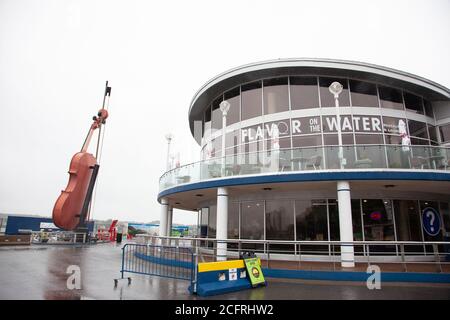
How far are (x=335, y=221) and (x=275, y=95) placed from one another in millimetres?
8059

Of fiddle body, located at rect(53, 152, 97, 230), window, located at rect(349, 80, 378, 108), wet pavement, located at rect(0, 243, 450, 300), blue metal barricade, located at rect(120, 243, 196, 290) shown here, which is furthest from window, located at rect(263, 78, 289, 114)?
fiddle body, located at rect(53, 152, 97, 230)

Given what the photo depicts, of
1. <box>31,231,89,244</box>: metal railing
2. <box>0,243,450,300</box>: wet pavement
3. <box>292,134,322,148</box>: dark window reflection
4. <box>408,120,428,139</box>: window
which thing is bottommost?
<box>0,243,450,300</box>: wet pavement

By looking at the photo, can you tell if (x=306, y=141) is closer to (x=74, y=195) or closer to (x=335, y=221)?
(x=335, y=221)

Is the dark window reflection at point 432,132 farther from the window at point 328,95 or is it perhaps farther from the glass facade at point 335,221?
the window at point 328,95

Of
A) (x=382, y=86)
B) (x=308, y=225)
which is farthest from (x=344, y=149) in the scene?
(x=382, y=86)

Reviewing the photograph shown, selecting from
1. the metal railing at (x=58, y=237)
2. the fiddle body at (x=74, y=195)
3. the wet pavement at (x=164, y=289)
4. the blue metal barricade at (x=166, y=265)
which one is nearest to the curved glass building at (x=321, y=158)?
the blue metal barricade at (x=166, y=265)

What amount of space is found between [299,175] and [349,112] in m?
6.24

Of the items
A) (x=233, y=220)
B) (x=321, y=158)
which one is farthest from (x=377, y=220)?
(x=233, y=220)

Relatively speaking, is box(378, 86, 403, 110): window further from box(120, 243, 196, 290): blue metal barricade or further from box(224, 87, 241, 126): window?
box(120, 243, 196, 290): blue metal barricade

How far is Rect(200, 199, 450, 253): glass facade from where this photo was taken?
1398 cm

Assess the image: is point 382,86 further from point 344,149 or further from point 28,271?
point 28,271

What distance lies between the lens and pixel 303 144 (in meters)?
16.3

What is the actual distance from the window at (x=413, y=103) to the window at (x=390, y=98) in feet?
1.57

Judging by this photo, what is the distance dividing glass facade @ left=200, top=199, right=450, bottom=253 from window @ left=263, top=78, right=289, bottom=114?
5675 millimetres
